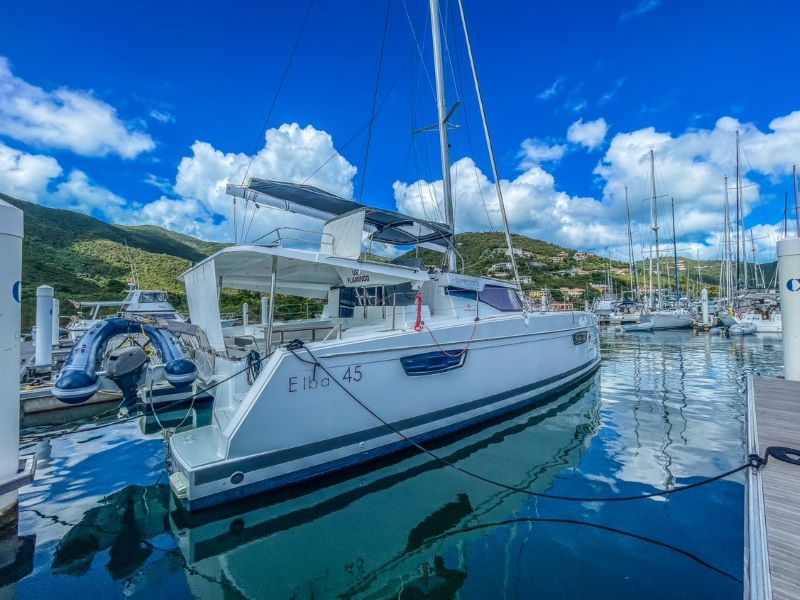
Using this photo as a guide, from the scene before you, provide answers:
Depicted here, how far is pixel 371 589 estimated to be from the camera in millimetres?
3115

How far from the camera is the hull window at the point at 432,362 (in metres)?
5.48

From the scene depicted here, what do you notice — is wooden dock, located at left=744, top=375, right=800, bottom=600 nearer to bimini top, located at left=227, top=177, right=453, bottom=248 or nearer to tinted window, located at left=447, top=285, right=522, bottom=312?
tinted window, located at left=447, top=285, right=522, bottom=312

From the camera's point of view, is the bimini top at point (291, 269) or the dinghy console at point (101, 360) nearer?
the bimini top at point (291, 269)

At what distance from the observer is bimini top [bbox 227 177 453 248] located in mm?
6355

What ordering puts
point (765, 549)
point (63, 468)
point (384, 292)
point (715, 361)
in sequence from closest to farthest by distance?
point (765, 549)
point (63, 468)
point (384, 292)
point (715, 361)

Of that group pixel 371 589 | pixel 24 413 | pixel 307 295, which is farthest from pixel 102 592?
pixel 24 413

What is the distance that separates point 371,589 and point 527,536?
1.62 meters

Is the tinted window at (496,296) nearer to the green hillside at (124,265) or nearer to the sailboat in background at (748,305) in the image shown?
the green hillside at (124,265)

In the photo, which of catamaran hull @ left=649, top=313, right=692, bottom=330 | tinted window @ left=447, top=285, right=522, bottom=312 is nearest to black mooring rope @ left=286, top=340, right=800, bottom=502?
tinted window @ left=447, top=285, right=522, bottom=312

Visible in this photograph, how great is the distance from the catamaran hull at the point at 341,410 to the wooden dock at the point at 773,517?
345cm

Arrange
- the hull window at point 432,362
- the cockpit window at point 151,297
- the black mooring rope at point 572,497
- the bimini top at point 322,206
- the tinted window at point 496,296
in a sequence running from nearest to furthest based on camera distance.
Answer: the black mooring rope at point 572,497, the hull window at point 432,362, the bimini top at point 322,206, the tinted window at point 496,296, the cockpit window at point 151,297

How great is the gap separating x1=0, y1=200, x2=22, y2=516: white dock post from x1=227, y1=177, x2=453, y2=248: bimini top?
3281mm

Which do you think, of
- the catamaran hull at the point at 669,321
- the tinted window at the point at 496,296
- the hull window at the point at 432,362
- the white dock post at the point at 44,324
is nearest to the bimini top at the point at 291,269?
the hull window at the point at 432,362

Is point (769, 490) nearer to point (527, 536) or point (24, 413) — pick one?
point (527, 536)
